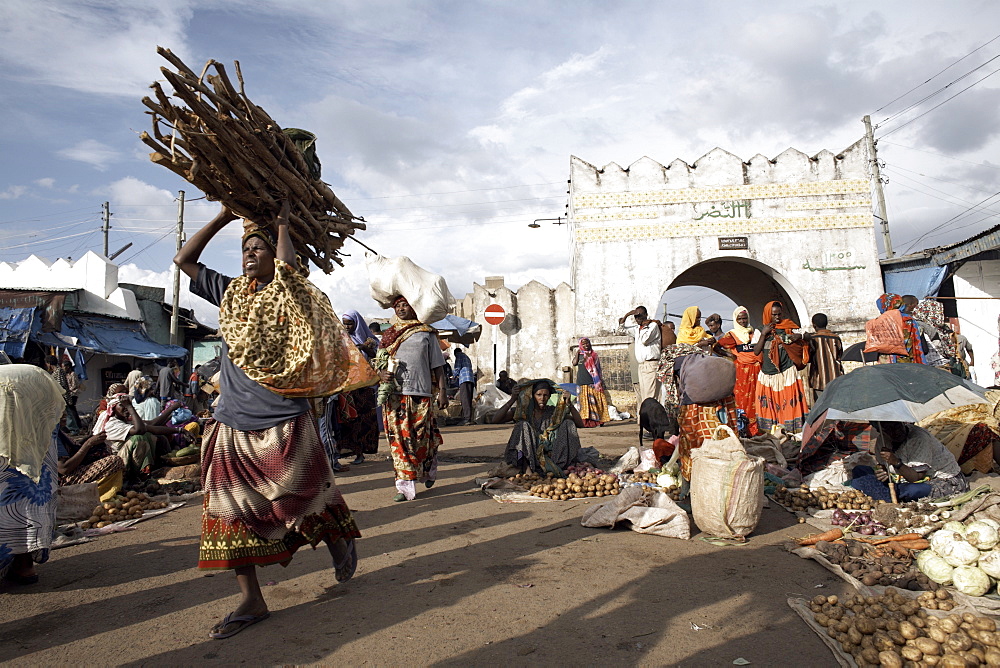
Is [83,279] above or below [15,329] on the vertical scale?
above

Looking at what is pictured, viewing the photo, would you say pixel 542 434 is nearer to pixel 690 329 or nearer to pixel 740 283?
pixel 690 329

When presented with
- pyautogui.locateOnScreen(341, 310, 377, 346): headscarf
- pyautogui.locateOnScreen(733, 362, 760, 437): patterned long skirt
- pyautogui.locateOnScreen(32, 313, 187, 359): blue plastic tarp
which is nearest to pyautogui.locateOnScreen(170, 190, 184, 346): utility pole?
pyautogui.locateOnScreen(32, 313, 187, 359): blue plastic tarp

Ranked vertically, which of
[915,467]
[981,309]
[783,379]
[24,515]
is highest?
[981,309]

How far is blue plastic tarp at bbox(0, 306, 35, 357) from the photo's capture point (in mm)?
13625

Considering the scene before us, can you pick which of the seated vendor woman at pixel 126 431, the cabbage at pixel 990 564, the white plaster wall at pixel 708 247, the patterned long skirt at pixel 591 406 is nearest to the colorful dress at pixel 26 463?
the seated vendor woman at pixel 126 431

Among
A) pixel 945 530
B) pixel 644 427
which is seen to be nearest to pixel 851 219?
pixel 644 427

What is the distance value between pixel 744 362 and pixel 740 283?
13245 mm

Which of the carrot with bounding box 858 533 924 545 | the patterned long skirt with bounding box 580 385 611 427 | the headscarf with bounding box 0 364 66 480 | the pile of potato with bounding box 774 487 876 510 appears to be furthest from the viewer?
the patterned long skirt with bounding box 580 385 611 427

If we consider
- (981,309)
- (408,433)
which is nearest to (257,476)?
(408,433)

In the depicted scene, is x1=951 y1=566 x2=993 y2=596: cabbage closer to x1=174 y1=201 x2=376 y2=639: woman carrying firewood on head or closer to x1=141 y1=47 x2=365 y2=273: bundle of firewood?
x1=174 y1=201 x2=376 y2=639: woman carrying firewood on head

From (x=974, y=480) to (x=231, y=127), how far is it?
666 centimetres

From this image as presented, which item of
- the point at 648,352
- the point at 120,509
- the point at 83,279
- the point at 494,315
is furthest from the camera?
the point at 83,279

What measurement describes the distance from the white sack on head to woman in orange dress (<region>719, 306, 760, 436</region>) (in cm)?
472

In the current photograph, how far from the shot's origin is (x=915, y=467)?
4988 mm
